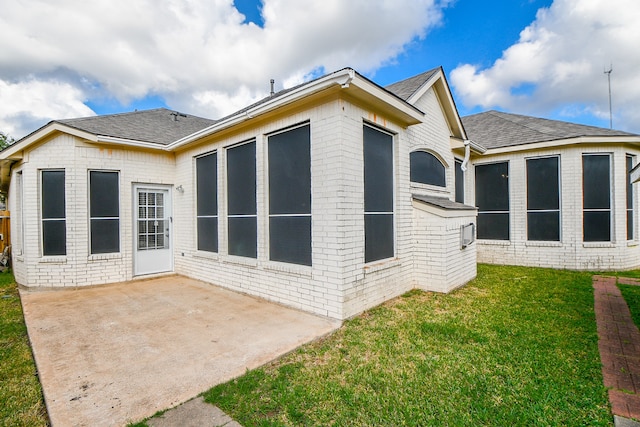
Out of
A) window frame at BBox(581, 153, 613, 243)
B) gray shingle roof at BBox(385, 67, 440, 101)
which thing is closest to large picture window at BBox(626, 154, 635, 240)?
window frame at BBox(581, 153, 613, 243)

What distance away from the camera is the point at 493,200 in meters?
9.13

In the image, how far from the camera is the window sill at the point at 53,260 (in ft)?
21.3

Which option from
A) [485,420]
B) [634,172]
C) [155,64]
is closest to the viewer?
[485,420]

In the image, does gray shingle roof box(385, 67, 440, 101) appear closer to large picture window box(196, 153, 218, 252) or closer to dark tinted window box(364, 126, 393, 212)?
dark tinted window box(364, 126, 393, 212)

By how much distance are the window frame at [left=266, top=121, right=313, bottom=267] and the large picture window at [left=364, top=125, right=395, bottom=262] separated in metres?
0.95

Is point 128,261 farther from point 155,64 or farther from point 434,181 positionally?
point 155,64

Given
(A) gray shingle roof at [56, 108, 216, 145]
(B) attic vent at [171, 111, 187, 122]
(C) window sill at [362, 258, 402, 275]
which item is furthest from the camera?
(B) attic vent at [171, 111, 187, 122]

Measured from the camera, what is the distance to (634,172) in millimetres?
4328

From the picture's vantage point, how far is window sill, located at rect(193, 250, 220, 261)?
653 centimetres

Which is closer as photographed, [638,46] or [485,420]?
[485,420]

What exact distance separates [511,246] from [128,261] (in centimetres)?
1074

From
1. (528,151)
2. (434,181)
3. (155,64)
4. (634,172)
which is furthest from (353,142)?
(155,64)

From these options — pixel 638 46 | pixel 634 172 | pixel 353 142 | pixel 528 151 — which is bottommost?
pixel 634 172

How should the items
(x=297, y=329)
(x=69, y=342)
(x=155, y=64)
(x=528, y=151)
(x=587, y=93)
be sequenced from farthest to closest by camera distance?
(x=587, y=93) < (x=155, y=64) < (x=528, y=151) < (x=297, y=329) < (x=69, y=342)
